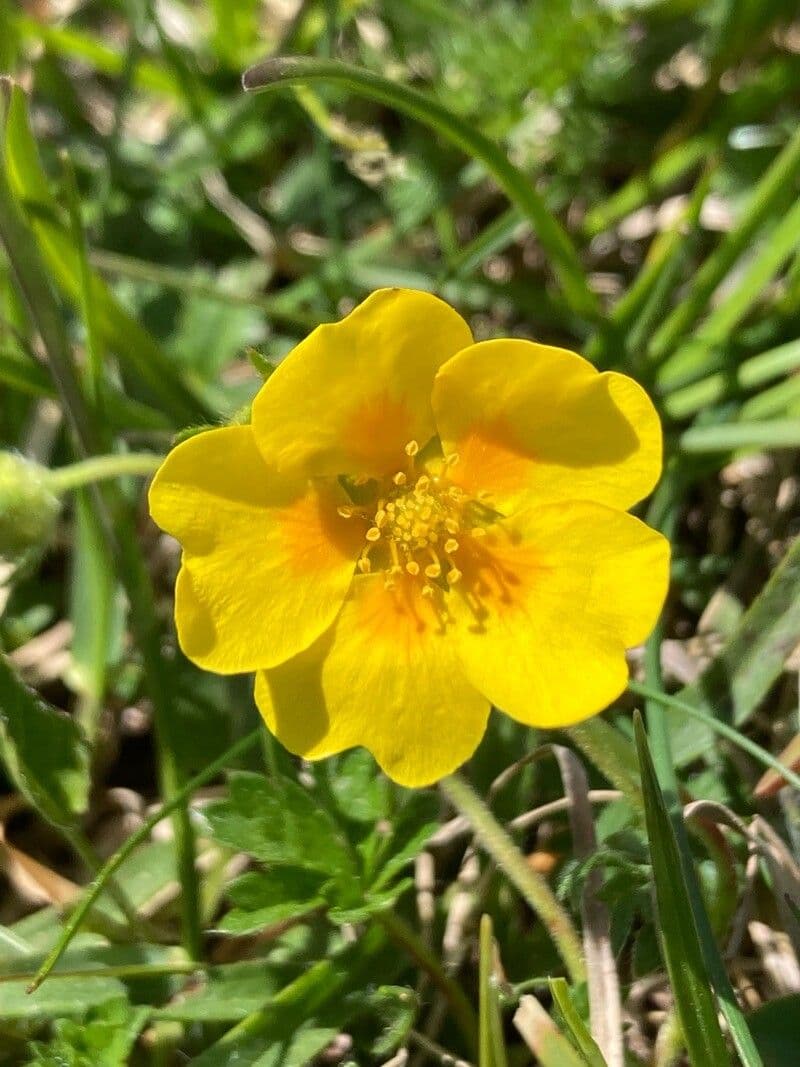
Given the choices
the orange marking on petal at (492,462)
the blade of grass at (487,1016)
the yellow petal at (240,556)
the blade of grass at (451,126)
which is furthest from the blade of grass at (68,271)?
the blade of grass at (487,1016)

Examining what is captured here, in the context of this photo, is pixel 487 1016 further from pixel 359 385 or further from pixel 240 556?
pixel 359 385

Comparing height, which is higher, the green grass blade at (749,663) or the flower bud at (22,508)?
the flower bud at (22,508)

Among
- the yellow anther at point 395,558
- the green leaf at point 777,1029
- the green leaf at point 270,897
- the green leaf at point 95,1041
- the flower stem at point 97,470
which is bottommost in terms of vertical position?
the green leaf at point 777,1029

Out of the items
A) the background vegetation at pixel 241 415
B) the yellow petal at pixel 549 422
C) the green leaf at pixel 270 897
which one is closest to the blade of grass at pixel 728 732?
the background vegetation at pixel 241 415

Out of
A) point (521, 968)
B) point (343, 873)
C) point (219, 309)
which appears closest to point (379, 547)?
point (343, 873)

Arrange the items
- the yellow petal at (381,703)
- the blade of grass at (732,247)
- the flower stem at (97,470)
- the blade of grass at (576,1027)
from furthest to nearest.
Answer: the blade of grass at (732,247)
the flower stem at (97,470)
the yellow petal at (381,703)
the blade of grass at (576,1027)

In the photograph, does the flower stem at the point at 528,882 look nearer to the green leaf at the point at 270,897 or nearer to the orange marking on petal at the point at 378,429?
the green leaf at the point at 270,897

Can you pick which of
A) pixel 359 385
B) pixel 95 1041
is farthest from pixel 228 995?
pixel 359 385

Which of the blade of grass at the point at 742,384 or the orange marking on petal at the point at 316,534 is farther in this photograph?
the blade of grass at the point at 742,384

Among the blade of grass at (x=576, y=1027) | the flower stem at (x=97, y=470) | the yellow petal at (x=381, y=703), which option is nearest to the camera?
the blade of grass at (x=576, y=1027)
